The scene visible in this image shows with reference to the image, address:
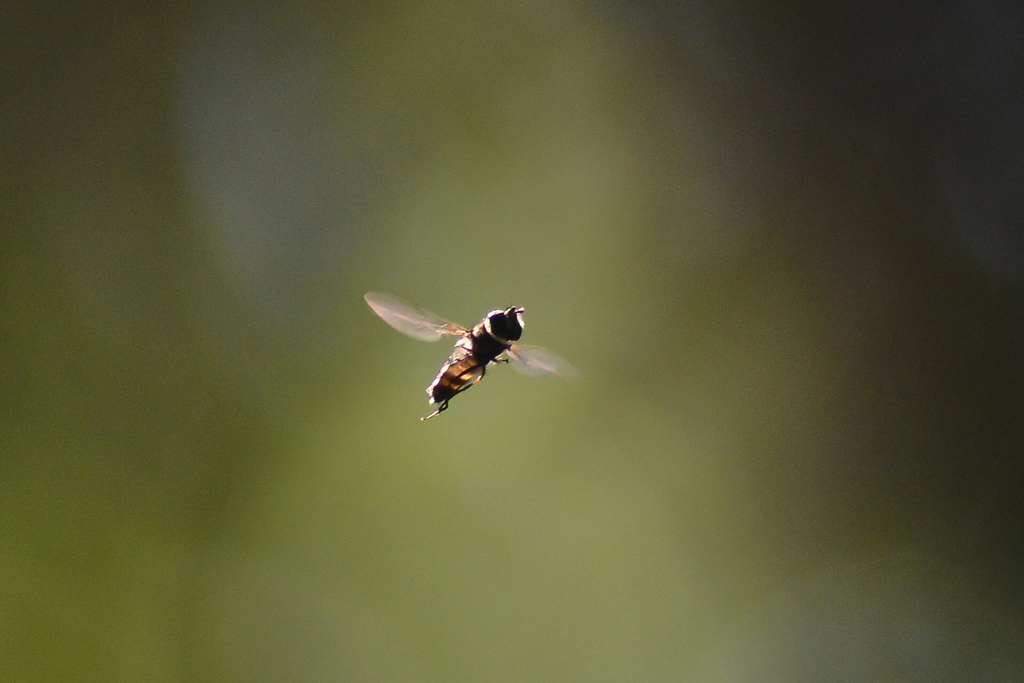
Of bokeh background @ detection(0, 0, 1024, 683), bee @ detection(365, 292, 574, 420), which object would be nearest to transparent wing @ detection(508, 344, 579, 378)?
bee @ detection(365, 292, 574, 420)

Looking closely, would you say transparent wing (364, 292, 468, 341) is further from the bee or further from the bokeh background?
the bokeh background

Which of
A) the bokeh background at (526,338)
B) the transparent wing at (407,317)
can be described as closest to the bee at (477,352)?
the transparent wing at (407,317)

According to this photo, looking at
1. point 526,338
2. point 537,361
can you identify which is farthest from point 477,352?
point 526,338

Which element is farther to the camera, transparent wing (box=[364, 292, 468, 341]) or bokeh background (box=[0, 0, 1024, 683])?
bokeh background (box=[0, 0, 1024, 683])

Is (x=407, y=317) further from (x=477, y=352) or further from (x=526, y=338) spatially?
(x=526, y=338)

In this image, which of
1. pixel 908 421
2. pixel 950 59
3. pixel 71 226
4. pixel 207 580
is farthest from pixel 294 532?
pixel 950 59

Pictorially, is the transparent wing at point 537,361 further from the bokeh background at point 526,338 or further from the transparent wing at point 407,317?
the bokeh background at point 526,338
